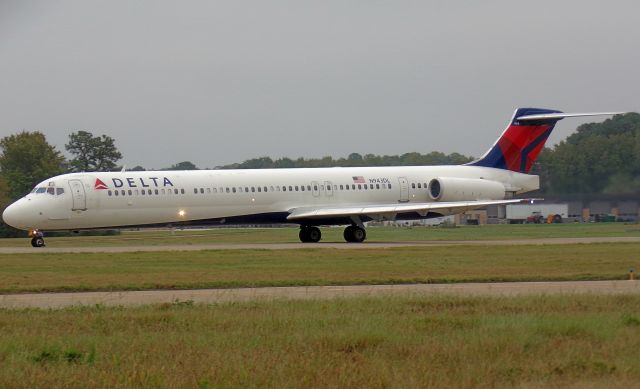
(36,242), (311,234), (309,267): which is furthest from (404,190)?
(309,267)

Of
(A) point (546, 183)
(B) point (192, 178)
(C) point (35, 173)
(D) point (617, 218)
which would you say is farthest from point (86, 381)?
(C) point (35, 173)

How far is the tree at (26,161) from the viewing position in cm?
8106

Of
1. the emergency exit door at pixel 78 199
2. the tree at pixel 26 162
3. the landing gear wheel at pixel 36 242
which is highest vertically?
the tree at pixel 26 162

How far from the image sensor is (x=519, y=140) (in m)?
50.3

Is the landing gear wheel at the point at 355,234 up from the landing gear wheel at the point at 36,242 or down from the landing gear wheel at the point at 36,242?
down

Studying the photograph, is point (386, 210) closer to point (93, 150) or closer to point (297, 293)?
point (297, 293)

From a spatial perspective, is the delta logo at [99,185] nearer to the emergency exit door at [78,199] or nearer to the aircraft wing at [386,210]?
the emergency exit door at [78,199]

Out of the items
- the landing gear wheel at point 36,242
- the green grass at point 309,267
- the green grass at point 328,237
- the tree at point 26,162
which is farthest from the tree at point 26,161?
the green grass at point 309,267

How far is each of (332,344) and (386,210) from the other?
3085 centimetres

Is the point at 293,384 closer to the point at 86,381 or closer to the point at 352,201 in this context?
the point at 86,381

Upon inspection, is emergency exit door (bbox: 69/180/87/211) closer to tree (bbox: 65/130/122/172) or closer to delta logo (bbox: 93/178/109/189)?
delta logo (bbox: 93/178/109/189)

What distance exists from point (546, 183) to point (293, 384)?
48.0 meters

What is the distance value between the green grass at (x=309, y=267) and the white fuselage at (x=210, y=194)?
5.99 metres

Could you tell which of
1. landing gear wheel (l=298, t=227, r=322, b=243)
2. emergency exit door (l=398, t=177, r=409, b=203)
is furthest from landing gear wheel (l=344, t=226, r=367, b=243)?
emergency exit door (l=398, t=177, r=409, b=203)
